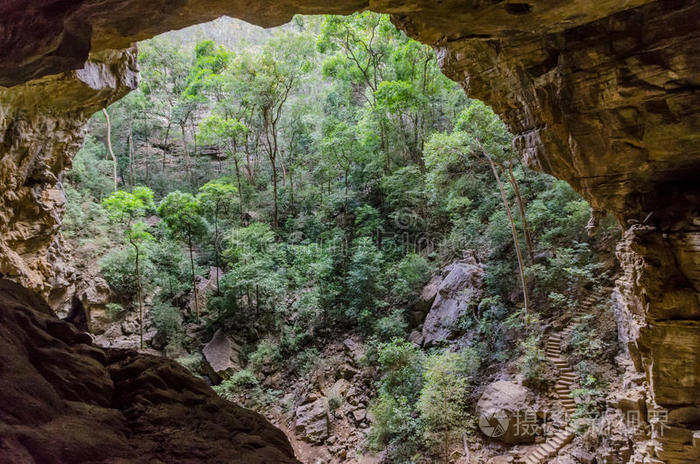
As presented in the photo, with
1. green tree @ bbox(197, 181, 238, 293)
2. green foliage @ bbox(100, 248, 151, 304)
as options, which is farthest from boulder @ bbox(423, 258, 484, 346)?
green foliage @ bbox(100, 248, 151, 304)

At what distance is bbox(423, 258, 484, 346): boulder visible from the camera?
46.0 feet

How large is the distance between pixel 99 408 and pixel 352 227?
1772 cm

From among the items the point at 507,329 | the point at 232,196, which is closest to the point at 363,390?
the point at 507,329

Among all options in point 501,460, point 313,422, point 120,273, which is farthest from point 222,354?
point 501,460

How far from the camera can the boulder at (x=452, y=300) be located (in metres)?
14.0

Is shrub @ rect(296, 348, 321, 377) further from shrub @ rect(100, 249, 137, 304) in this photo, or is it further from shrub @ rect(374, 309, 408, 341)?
shrub @ rect(100, 249, 137, 304)

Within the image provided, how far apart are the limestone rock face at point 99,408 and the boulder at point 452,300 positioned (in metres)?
10.6

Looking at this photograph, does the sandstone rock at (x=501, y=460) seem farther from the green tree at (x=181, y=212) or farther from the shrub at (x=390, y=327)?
the green tree at (x=181, y=212)

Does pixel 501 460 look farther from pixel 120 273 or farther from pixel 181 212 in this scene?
pixel 120 273

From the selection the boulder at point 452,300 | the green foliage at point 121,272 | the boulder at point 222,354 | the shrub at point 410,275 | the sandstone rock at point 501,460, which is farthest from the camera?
the shrub at point 410,275

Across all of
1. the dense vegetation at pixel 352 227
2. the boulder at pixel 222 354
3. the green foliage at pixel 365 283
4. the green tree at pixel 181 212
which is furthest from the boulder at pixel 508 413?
the green tree at pixel 181 212

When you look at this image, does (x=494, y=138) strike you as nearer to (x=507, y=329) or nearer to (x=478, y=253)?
(x=478, y=253)

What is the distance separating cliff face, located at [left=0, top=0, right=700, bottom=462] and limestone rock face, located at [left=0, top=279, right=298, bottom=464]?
219 centimetres

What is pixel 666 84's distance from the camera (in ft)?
17.8
